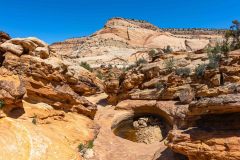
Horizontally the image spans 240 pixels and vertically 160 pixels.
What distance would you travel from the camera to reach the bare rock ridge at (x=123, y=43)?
1911 inches

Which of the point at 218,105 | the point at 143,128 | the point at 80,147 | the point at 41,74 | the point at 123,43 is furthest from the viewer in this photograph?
the point at 123,43

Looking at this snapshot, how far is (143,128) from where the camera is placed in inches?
675

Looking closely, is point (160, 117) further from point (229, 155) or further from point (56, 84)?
point (229, 155)

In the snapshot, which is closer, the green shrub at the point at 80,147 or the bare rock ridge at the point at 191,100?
the bare rock ridge at the point at 191,100

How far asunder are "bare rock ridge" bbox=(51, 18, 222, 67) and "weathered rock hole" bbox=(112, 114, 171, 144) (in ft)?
84.3

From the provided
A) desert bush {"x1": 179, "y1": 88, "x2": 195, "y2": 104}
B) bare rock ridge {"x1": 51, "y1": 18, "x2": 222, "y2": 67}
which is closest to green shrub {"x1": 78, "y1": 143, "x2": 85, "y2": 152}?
desert bush {"x1": 179, "y1": 88, "x2": 195, "y2": 104}

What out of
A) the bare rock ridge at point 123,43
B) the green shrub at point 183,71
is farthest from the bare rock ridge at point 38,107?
the bare rock ridge at point 123,43

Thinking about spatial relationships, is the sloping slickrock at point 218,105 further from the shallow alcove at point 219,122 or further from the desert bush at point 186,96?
the desert bush at point 186,96

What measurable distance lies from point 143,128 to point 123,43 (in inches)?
1718

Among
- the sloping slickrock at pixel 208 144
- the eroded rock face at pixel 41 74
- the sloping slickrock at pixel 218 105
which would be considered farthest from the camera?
the eroded rock face at pixel 41 74

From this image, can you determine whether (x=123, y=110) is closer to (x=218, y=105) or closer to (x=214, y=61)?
(x=214, y=61)

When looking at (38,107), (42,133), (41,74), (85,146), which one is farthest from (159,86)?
(42,133)

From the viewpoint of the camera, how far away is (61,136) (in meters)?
12.1

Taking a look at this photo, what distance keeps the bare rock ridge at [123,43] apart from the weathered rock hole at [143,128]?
2571 centimetres
